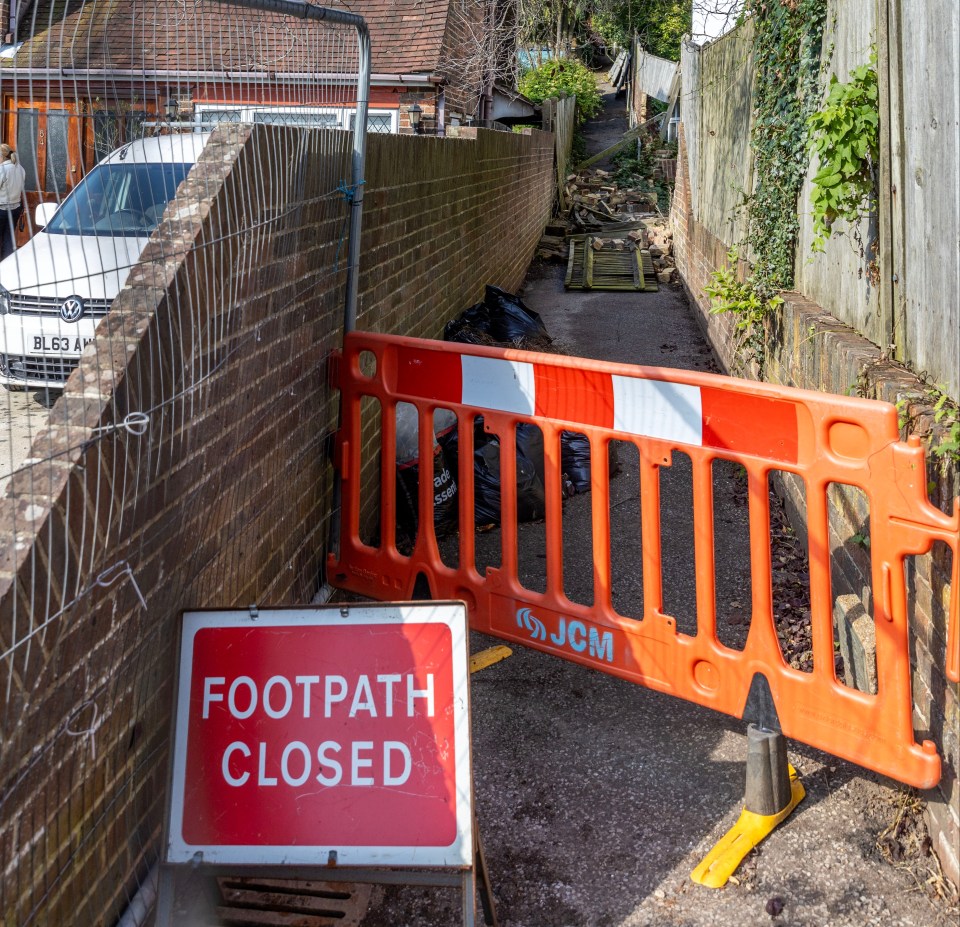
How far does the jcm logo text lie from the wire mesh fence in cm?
102

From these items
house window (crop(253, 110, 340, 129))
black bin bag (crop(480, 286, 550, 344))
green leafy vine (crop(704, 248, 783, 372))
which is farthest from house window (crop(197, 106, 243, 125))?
black bin bag (crop(480, 286, 550, 344))

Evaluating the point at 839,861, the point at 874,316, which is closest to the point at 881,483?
the point at 839,861

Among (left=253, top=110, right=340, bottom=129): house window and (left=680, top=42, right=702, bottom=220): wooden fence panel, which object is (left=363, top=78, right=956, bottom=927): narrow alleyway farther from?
(left=680, top=42, right=702, bottom=220): wooden fence panel

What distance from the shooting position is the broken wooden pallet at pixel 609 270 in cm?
1617

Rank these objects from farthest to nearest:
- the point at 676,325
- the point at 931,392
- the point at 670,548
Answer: the point at 676,325 < the point at 670,548 < the point at 931,392

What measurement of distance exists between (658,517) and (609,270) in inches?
542

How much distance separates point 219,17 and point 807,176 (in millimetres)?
3759

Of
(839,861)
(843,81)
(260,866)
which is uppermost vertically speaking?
(843,81)

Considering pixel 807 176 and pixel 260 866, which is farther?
pixel 807 176

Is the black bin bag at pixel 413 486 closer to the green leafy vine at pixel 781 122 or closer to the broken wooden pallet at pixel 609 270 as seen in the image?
the green leafy vine at pixel 781 122

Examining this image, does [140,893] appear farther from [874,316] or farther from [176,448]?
[874,316]

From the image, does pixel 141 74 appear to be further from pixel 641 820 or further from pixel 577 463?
pixel 577 463

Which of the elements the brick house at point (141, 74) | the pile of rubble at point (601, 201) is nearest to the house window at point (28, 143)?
→ the brick house at point (141, 74)

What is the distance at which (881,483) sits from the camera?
325cm
